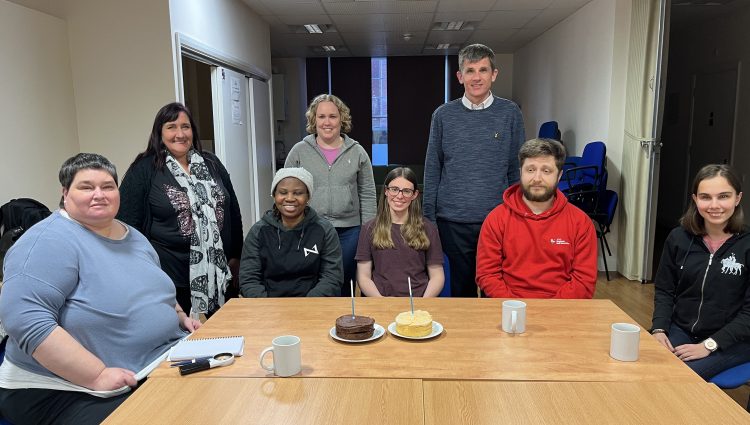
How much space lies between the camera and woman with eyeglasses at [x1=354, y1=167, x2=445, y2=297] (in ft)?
7.84

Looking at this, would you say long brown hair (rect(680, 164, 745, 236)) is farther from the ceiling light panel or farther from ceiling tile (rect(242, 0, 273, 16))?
ceiling tile (rect(242, 0, 273, 16))

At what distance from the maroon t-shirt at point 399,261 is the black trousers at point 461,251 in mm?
226

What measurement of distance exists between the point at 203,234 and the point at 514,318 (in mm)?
1450

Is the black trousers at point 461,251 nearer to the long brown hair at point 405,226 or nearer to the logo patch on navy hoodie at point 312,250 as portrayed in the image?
the long brown hair at point 405,226

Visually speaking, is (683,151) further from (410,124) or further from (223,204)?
(223,204)

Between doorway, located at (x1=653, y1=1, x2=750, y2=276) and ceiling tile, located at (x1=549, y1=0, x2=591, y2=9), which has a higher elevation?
ceiling tile, located at (x1=549, y1=0, x2=591, y2=9)

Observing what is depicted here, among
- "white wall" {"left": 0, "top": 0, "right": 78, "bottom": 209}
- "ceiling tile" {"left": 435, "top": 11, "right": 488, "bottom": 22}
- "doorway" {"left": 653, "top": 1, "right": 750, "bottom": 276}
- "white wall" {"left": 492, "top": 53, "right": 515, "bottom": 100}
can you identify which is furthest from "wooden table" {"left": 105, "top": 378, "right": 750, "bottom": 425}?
"white wall" {"left": 492, "top": 53, "right": 515, "bottom": 100}

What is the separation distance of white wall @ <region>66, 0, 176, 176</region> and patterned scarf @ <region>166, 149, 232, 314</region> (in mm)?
1369

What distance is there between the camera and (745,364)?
189cm

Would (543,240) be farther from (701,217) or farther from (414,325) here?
(414,325)

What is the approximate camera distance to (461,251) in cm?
264

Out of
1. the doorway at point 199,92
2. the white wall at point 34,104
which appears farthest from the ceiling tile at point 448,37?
the white wall at point 34,104

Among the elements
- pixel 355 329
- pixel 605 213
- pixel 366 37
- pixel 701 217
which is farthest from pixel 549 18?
pixel 355 329

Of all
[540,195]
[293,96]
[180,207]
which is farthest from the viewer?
[293,96]
